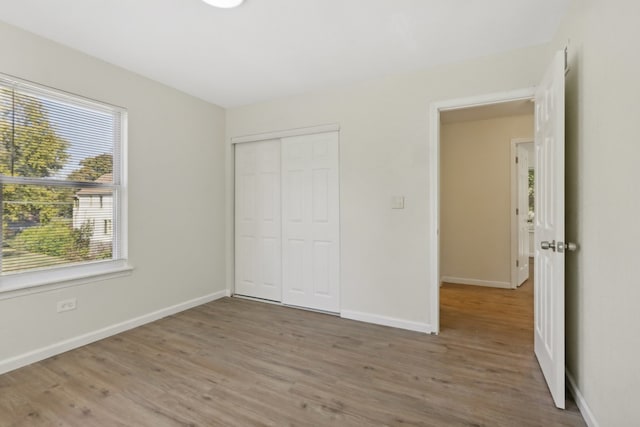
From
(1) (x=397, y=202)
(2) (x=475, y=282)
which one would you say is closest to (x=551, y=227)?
(1) (x=397, y=202)

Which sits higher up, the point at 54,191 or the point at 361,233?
the point at 54,191

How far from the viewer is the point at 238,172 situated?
4.10 m

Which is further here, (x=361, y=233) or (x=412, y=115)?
(x=361, y=233)

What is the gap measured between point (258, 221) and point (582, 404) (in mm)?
3286

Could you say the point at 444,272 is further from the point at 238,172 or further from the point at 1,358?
the point at 1,358

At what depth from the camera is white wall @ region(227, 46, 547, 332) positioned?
9.23ft

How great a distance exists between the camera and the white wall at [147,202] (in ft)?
7.70

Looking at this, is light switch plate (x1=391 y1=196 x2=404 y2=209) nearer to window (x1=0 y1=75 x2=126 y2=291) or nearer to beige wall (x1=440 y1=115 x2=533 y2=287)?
beige wall (x1=440 y1=115 x2=533 y2=287)

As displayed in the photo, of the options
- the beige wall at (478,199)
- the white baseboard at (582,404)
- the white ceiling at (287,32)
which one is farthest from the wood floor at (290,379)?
the white ceiling at (287,32)

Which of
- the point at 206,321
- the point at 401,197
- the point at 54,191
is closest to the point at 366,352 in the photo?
the point at 401,197

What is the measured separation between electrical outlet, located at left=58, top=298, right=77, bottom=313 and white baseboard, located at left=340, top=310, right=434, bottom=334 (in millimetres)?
2406

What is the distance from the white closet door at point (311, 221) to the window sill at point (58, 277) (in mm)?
1677

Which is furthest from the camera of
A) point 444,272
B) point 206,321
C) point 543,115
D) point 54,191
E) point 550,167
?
point 444,272

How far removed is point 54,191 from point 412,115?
A: 123 inches
